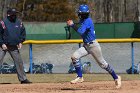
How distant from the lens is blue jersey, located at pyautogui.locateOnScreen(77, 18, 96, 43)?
991 centimetres

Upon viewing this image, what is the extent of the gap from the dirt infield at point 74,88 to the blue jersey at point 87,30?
3.69 ft

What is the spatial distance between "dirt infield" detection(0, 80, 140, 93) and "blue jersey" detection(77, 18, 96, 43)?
1.13 metres

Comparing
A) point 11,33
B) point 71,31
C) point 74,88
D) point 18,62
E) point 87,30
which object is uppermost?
point 87,30

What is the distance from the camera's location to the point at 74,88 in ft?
35.9

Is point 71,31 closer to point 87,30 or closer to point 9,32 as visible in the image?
point 9,32

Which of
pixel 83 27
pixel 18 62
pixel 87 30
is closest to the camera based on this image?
pixel 83 27

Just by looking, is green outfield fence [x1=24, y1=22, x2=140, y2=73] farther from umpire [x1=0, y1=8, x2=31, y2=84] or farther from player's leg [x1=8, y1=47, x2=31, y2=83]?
umpire [x1=0, y1=8, x2=31, y2=84]

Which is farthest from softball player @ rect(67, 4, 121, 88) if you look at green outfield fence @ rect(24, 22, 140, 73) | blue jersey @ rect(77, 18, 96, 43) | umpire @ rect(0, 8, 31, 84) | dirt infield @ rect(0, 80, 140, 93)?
green outfield fence @ rect(24, 22, 140, 73)

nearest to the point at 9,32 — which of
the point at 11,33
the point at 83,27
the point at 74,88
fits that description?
the point at 11,33

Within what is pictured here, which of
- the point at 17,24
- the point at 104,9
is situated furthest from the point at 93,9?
the point at 17,24

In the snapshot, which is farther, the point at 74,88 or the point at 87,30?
the point at 74,88

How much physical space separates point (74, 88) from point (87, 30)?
1.52m

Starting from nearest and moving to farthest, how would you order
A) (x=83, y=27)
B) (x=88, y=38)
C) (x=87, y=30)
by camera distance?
(x=83, y=27), (x=87, y=30), (x=88, y=38)

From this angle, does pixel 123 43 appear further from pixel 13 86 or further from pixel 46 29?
pixel 46 29
